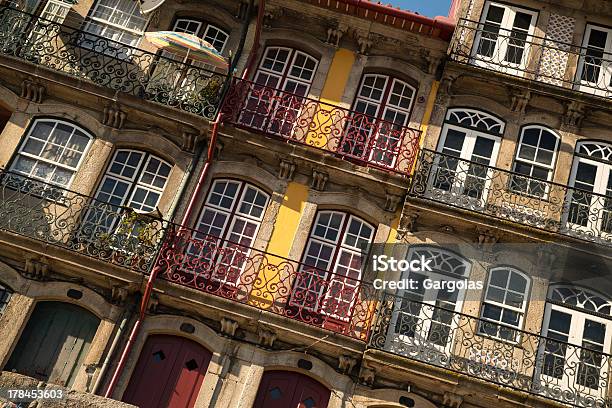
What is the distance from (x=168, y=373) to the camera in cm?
1140

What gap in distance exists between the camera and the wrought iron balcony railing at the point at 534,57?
1370 centimetres

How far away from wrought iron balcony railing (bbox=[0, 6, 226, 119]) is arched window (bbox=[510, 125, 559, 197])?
584cm

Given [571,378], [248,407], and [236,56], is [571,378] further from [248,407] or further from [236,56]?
[236,56]

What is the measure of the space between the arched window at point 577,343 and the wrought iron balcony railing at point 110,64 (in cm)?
714

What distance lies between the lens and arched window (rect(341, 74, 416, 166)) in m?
13.0

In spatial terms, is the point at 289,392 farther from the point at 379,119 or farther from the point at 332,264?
the point at 379,119

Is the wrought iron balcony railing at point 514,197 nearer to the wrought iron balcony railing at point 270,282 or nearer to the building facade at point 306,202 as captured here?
the building facade at point 306,202

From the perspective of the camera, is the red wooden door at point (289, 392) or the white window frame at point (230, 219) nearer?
the red wooden door at point (289, 392)

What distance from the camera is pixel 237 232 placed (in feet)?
40.9

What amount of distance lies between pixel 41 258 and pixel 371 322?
220 inches

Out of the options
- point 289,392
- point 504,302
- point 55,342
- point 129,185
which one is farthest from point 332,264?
point 55,342

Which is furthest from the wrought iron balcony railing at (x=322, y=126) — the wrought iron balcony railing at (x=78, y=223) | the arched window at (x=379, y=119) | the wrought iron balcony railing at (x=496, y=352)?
the wrought iron balcony railing at (x=496, y=352)

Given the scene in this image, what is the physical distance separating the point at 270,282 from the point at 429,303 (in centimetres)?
279

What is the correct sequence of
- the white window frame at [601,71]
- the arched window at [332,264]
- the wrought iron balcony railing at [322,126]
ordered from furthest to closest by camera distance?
1. the white window frame at [601,71]
2. the wrought iron balcony railing at [322,126]
3. the arched window at [332,264]
